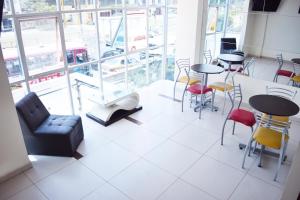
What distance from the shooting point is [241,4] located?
5199 mm

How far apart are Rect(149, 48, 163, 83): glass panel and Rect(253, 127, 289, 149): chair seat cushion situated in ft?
13.1

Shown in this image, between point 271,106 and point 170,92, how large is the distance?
9.92 ft

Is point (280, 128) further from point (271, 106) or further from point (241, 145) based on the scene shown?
point (241, 145)

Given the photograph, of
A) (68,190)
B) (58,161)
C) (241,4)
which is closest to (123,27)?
(241,4)

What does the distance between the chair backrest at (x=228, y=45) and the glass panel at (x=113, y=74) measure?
7.97ft

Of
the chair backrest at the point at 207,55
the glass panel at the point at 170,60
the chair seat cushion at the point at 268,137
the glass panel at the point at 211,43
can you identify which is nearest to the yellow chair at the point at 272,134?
the chair seat cushion at the point at 268,137

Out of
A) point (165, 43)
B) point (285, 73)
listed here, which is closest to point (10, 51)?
point (165, 43)

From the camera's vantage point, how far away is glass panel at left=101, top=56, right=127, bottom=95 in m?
5.32

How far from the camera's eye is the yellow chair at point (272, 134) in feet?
10.1

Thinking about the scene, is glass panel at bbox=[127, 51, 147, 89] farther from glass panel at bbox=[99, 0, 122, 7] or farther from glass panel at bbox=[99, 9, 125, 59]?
glass panel at bbox=[99, 0, 122, 7]

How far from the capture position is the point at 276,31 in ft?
15.6

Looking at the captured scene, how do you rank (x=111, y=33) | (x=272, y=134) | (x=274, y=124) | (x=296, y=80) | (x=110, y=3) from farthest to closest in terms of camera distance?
1. (x=111, y=33)
2. (x=110, y=3)
3. (x=296, y=80)
4. (x=272, y=134)
5. (x=274, y=124)

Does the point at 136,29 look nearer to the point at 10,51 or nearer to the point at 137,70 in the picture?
the point at 137,70

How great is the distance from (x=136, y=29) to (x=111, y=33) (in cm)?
81
